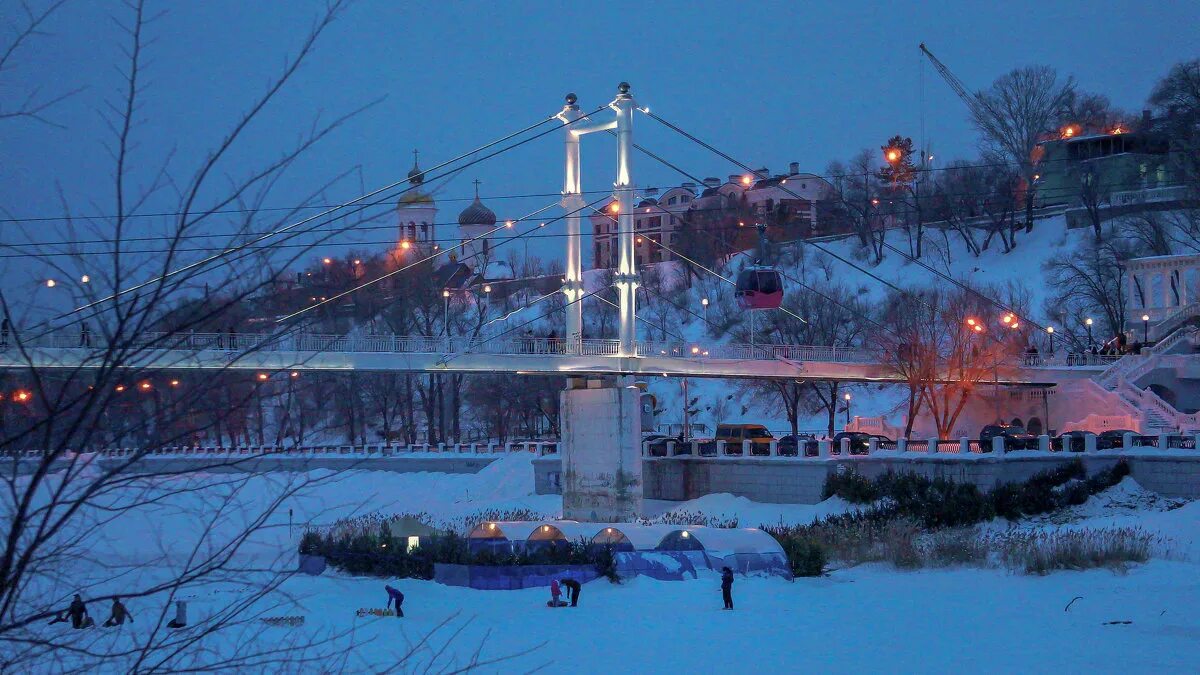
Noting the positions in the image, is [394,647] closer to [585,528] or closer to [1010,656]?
[1010,656]

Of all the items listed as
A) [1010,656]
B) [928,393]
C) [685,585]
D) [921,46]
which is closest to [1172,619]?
[1010,656]

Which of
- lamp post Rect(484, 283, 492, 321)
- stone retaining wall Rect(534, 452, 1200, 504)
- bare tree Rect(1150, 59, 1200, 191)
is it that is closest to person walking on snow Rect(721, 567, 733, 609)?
stone retaining wall Rect(534, 452, 1200, 504)

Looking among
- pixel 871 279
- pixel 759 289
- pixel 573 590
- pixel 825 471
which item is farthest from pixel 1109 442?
pixel 871 279

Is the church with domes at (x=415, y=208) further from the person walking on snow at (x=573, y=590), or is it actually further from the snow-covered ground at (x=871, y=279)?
the snow-covered ground at (x=871, y=279)

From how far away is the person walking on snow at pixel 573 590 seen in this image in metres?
22.8

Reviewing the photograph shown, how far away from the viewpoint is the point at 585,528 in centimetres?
2898


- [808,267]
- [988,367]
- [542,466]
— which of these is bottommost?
[542,466]

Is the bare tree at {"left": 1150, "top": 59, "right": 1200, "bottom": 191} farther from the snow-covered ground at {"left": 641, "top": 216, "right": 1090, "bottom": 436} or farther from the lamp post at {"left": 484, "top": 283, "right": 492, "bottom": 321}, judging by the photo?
the lamp post at {"left": 484, "top": 283, "right": 492, "bottom": 321}

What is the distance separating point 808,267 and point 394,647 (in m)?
63.0

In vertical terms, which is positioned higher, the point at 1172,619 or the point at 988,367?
the point at 988,367

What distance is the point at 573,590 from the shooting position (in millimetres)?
22938

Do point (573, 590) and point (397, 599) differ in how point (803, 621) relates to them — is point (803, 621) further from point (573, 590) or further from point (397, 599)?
point (397, 599)

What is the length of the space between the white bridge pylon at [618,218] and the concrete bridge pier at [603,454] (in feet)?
5.03

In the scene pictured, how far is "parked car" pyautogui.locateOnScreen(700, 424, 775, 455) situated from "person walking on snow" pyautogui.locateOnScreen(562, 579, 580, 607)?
60.4 ft
